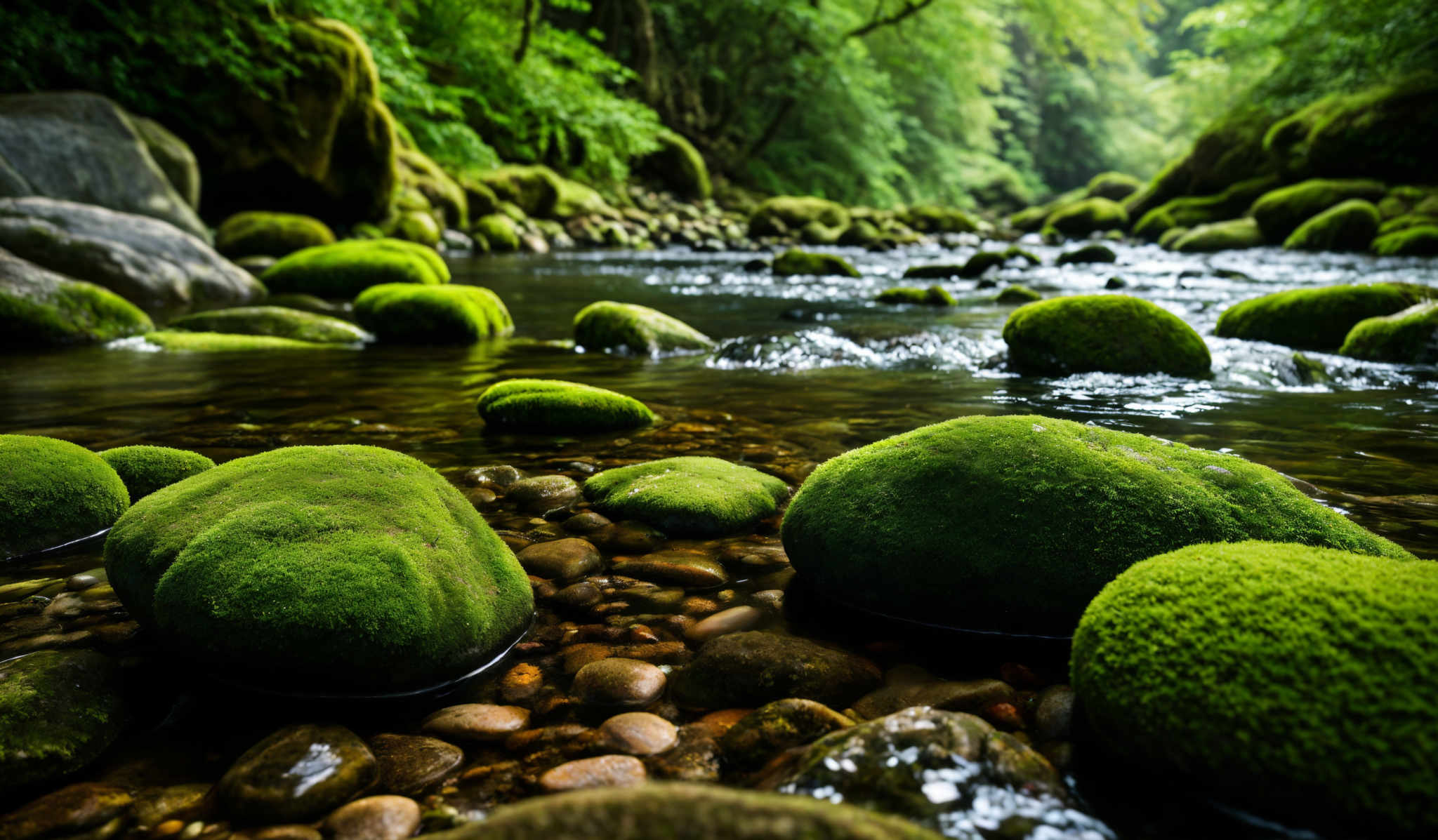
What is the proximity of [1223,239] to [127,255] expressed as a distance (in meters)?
18.5

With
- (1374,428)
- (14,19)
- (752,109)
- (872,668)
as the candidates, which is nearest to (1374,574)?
(872,668)

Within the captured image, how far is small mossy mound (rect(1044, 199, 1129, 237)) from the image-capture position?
950 inches

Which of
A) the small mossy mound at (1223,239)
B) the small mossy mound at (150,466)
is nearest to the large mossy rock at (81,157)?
→ the small mossy mound at (150,466)

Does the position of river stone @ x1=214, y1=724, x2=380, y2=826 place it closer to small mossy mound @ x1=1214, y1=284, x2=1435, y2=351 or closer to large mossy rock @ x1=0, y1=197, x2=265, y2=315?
small mossy mound @ x1=1214, y1=284, x2=1435, y2=351

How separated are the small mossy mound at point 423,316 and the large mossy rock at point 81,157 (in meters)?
4.59

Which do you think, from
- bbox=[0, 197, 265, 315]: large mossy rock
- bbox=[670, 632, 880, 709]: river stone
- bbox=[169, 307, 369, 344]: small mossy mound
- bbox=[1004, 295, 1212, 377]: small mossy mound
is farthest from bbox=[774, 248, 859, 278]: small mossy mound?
bbox=[670, 632, 880, 709]: river stone

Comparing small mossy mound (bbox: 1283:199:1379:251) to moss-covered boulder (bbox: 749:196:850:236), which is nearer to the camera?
small mossy mound (bbox: 1283:199:1379:251)

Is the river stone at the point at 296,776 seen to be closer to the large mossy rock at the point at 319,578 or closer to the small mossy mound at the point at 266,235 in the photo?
the large mossy rock at the point at 319,578

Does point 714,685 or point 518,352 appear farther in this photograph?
point 518,352

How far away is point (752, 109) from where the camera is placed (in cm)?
3192

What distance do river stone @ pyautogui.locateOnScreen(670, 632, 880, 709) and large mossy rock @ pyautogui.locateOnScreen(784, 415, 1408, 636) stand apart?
14.9 inches

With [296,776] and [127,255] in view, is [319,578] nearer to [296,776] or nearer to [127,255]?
[296,776]

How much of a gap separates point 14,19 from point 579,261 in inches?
337

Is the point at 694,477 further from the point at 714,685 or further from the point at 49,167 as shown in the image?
the point at 49,167
